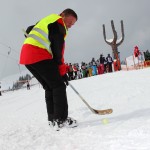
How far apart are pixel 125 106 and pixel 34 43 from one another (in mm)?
1604

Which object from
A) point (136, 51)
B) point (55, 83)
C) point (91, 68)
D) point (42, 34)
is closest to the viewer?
point (42, 34)

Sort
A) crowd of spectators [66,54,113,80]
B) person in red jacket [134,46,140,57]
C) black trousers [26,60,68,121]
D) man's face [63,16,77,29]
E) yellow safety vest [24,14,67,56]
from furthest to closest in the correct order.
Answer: crowd of spectators [66,54,113,80] → person in red jacket [134,46,140,57] → man's face [63,16,77,29] → black trousers [26,60,68,121] → yellow safety vest [24,14,67,56]

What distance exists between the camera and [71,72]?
19828mm

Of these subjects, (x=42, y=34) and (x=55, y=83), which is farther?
(x=55, y=83)

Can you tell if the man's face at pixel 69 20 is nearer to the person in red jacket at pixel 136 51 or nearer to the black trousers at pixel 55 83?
the black trousers at pixel 55 83

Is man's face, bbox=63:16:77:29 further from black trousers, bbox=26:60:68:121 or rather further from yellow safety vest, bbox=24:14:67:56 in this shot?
black trousers, bbox=26:60:68:121

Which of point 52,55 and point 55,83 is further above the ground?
point 52,55

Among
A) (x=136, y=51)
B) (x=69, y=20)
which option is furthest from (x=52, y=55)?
(x=136, y=51)

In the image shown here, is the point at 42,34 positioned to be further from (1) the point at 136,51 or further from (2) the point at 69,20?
(1) the point at 136,51

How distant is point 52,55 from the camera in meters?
3.61

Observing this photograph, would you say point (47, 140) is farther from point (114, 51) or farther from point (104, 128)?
point (114, 51)

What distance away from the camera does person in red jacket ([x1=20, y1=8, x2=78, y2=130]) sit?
352 cm

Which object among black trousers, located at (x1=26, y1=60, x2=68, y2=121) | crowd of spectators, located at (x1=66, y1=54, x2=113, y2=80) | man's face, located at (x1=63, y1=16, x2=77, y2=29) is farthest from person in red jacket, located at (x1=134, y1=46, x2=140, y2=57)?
black trousers, located at (x1=26, y1=60, x2=68, y2=121)

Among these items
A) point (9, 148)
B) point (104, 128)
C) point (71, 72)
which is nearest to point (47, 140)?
point (9, 148)
